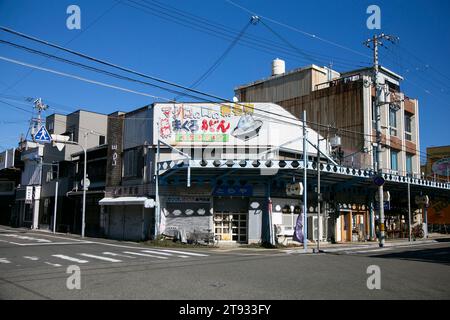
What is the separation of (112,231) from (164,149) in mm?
8103

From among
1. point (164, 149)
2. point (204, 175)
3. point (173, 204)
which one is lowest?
point (173, 204)

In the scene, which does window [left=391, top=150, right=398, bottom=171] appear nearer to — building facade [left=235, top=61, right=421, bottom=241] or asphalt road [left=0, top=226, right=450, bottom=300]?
building facade [left=235, top=61, right=421, bottom=241]

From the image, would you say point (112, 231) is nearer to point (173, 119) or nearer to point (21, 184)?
point (173, 119)

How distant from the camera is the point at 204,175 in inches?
1094

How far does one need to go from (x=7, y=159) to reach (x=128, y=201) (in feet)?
97.6

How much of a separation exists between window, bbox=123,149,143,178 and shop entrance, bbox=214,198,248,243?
6.23 meters

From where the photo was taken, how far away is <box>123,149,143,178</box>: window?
101ft

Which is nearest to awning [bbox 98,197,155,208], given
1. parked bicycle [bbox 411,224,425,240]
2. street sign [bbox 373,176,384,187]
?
street sign [bbox 373,176,384,187]

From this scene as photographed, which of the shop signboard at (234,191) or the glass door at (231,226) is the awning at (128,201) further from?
the glass door at (231,226)

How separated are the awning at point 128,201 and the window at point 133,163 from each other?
192 cm

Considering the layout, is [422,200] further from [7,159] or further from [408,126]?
[7,159]

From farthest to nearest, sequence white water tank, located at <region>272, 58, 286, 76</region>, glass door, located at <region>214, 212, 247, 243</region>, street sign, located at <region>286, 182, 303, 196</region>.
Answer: white water tank, located at <region>272, 58, 286, 76</region>
glass door, located at <region>214, 212, 247, 243</region>
street sign, located at <region>286, 182, 303, 196</region>
